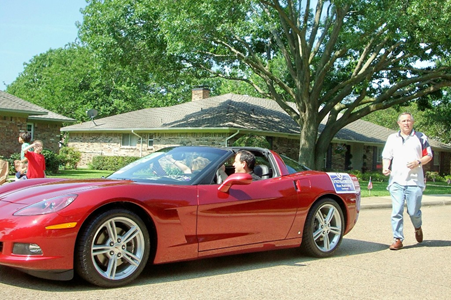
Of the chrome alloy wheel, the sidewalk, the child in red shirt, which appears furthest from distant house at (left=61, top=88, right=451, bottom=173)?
the chrome alloy wheel

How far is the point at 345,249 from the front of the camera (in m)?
7.42

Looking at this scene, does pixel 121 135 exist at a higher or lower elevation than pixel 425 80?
lower

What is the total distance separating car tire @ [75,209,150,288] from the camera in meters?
4.53

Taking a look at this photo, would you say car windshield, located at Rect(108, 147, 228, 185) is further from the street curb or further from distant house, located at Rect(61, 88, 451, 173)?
distant house, located at Rect(61, 88, 451, 173)

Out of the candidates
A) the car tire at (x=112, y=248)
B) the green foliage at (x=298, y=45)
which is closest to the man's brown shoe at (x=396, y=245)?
the car tire at (x=112, y=248)

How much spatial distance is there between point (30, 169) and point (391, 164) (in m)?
5.91

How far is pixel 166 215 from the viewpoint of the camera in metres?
5.03

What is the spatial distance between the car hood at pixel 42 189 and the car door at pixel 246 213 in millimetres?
869

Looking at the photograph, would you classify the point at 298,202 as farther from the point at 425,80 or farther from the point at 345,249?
the point at 425,80

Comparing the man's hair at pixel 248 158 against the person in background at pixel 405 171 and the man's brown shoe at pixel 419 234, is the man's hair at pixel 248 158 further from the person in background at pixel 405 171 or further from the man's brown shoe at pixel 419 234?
the man's brown shoe at pixel 419 234

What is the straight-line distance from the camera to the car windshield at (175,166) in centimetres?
562

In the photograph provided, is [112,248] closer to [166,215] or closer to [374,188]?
[166,215]

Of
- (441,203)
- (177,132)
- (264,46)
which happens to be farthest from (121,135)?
(441,203)

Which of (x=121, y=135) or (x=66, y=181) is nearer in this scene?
(x=66, y=181)
